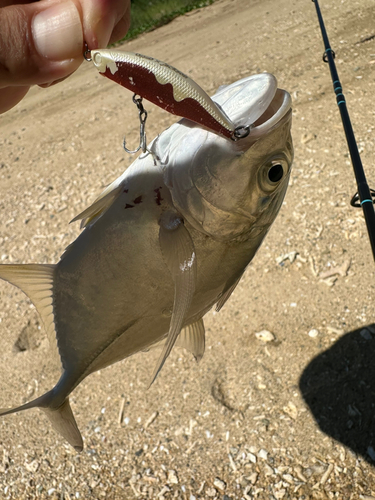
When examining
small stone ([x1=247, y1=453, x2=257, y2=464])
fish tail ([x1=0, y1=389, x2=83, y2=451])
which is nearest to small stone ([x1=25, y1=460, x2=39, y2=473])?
small stone ([x1=247, y1=453, x2=257, y2=464])

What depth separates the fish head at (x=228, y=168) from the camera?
3.94ft

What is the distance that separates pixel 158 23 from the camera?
9188 mm

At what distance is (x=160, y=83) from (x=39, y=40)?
508 millimetres

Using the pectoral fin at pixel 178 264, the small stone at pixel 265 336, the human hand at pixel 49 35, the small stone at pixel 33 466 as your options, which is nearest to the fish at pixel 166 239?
the pectoral fin at pixel 178 264

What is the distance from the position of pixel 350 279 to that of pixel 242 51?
4.44m

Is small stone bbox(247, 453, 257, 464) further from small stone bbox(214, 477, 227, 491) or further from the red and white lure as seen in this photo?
the red and white lure

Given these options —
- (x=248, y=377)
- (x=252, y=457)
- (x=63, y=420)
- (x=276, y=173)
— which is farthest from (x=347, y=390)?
(x=276, y=173)

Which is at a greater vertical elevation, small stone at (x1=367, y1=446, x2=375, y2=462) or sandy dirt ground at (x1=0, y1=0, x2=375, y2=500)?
sandy dirt ground at (x1=0, y1=0, x2=375, y2=500)

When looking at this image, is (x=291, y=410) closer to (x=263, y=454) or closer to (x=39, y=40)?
(x=263, y=454)

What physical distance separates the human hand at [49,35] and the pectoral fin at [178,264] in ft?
1.73

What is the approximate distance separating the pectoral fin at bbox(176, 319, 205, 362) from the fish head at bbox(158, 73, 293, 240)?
18.1 inches

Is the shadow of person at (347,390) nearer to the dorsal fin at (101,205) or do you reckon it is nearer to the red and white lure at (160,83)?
the dorsal fin at (101,205)

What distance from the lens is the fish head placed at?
1.20 meters

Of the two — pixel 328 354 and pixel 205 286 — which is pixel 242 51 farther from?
pixel 205 286
